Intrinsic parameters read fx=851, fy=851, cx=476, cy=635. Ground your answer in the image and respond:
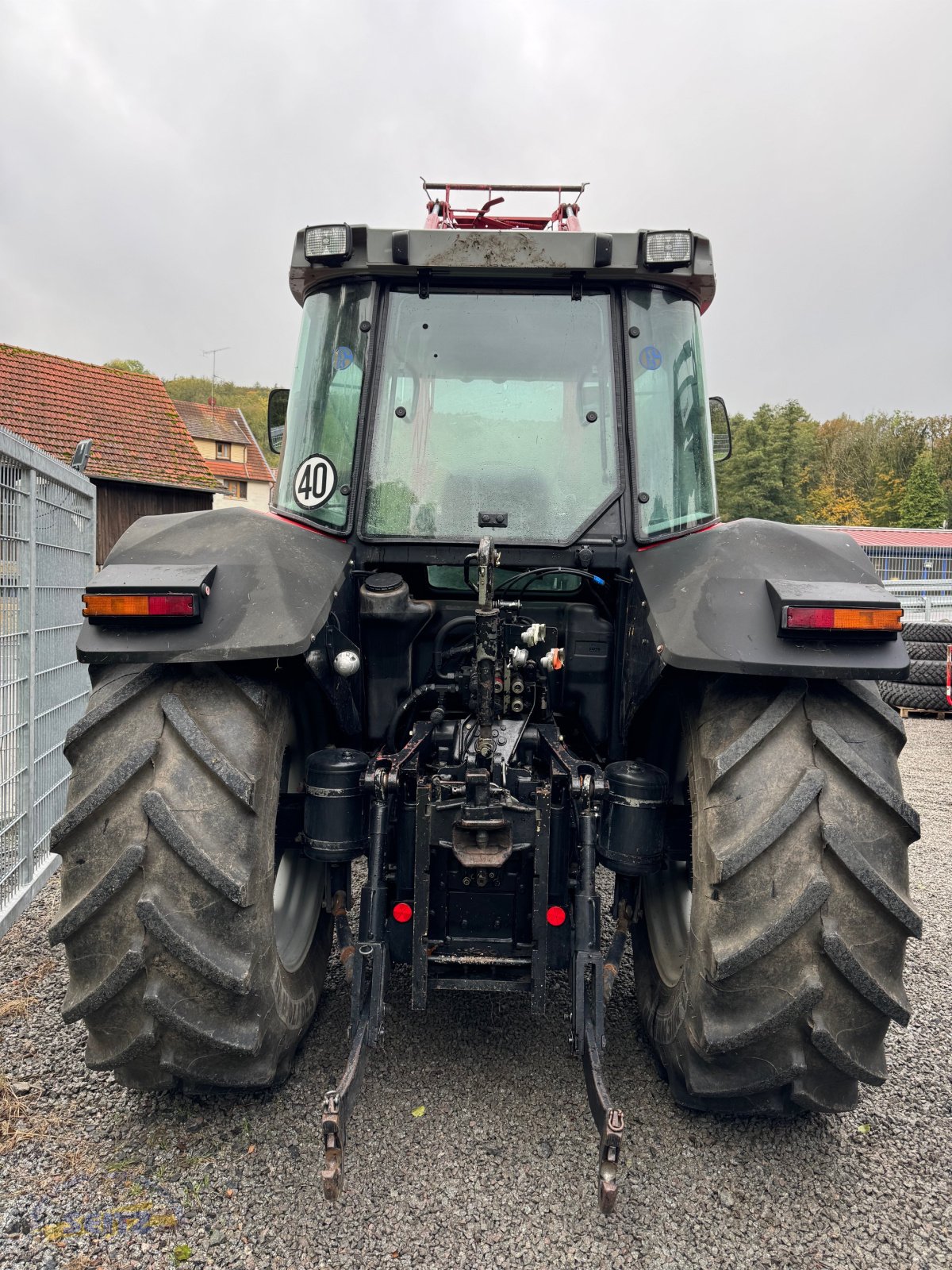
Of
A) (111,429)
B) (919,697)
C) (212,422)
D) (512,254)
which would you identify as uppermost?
(212,422)

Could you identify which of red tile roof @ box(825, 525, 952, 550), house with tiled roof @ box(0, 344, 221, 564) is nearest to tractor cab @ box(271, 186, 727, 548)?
house with tiled roof @ box(0, 344, 221, 564)

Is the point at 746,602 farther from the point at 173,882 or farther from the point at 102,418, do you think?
the point at 102,418

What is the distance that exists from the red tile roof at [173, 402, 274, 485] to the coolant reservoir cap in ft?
174

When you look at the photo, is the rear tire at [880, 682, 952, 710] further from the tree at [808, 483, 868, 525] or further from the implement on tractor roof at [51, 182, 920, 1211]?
the tree at [808, 483, 868, 525]

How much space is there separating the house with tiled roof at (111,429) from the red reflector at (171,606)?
2043cm

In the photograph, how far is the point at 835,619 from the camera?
2.07 meters

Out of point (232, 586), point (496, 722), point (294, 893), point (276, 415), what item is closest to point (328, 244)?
point (276, 415)

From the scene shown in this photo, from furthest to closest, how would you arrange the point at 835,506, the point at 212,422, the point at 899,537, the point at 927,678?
the point at 212,422 < the point at 835,506 < the point at 899,537 < the point at 927,678

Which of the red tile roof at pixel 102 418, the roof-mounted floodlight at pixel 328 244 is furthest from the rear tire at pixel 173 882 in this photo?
the red tile roof at pixel 102 418

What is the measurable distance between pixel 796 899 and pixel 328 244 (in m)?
2.39

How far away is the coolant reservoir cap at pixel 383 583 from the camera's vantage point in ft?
8.73

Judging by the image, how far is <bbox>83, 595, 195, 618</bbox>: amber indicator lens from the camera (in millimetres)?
2135

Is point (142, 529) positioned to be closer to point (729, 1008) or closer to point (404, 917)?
point (404, 917)

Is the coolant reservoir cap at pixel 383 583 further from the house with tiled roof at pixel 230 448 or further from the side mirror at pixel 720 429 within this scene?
the house with tiled roof at pixel 230 448
